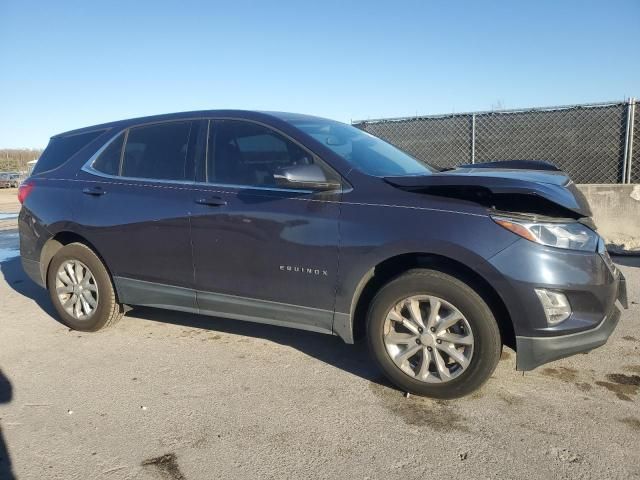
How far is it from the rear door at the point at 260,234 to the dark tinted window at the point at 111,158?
0.97 metres

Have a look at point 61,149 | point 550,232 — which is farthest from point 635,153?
point 61,149

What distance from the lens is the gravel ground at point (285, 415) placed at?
2559 millimetres

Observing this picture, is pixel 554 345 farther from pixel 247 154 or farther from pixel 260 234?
pixel 247 154

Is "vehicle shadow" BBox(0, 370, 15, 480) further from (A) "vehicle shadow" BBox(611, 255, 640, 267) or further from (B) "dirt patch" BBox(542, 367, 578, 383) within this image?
(A) "vehicle shadow" BBox(611, 255, 640, 267)

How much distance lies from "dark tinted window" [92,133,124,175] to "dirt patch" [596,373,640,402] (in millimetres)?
4028

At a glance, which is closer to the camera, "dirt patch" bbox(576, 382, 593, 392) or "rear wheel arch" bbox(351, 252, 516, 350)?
"rear wheel arch" bbox(351, 252, 516, 350)

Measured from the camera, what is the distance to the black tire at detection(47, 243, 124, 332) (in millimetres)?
4379

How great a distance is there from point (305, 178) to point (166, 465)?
1.79 meters

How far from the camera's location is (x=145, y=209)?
4074 millimetres

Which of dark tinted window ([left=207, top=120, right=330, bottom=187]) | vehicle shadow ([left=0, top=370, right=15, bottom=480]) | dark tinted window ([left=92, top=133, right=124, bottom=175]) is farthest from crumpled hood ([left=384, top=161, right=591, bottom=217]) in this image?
vehicle shadow ([left=0, top=370, right=15, bottom=480])

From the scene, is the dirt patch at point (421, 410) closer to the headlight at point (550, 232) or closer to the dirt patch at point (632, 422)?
the dirt patch at point (632, 422)

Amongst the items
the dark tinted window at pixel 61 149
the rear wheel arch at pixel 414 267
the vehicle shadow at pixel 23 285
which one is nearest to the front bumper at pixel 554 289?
the rear wheel arch at pixel 414 267

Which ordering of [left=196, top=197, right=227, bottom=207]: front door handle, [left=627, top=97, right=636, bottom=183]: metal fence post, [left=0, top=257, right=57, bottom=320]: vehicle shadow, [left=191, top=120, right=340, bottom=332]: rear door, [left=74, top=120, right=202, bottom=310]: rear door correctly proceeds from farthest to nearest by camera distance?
1. [left=627, top=97, right=636, bottom=183]: metal fence post
2. [left=0, top=257, right=57, bottom=320]: vehicle shadow
3. [left=74, top=120, right=202, bottom=310]: rear door
4. [left=196, top=197, right=227, bottom=207]: front door handle
5. [left=191, top=120, right=340, bottom=332]: rear door

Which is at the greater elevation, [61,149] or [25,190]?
[61,149]
